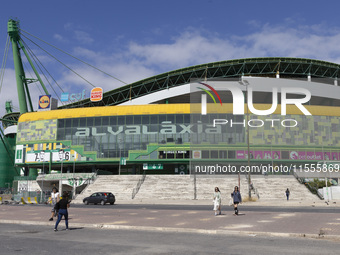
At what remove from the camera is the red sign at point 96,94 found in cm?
7975

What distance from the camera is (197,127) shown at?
220 feet

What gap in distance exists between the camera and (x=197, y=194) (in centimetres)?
4897

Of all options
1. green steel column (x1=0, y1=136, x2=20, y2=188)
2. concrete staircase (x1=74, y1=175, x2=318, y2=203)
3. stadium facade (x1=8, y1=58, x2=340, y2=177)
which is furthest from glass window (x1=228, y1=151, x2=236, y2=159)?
green steel column (x1=0, y1=136, x2=20, y2=188)

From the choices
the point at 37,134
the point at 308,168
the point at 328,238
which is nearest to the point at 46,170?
the point at 37,134

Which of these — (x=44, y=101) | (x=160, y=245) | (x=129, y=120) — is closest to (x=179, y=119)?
(x=129, y=120)

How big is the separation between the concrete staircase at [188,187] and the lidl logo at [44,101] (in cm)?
3008

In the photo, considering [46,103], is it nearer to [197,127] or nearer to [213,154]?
[197,127]

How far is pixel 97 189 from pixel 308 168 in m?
35.4

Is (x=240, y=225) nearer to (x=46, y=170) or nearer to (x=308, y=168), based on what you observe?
(x=308, y=168)

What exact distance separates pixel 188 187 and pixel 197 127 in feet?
58.4

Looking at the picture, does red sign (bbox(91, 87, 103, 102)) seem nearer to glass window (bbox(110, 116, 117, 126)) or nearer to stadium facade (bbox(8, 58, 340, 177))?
stadium facade (bbox(8, 58, 340, 177))

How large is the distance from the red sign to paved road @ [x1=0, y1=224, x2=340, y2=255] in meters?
66.8

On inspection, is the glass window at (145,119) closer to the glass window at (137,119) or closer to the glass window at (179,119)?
the glass window at (137,119)

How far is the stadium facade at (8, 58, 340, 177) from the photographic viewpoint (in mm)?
65875
